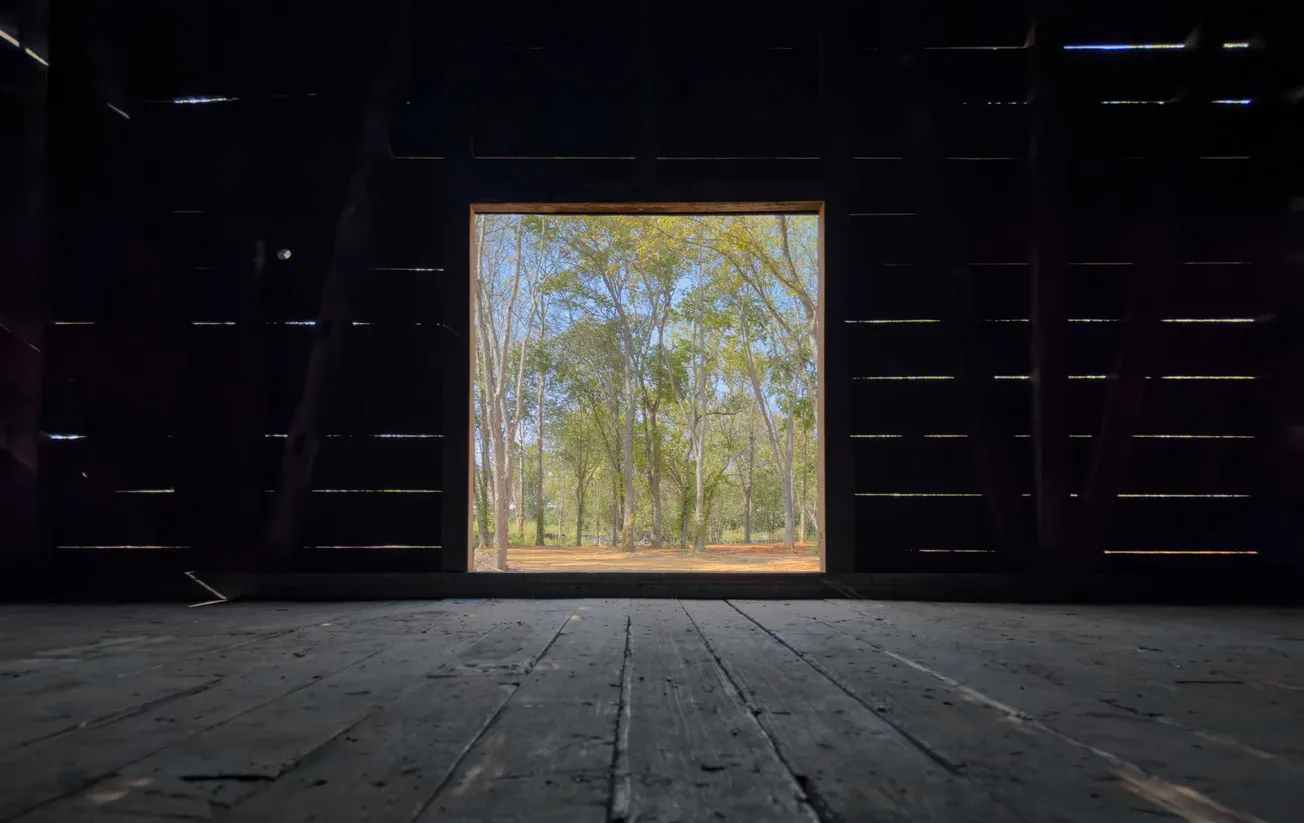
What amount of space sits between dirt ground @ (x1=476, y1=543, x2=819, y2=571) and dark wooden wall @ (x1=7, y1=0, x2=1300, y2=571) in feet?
24.9

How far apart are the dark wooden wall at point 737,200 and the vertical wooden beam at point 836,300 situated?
0.02 metres

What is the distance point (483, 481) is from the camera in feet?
47.3

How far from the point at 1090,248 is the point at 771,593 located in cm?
194

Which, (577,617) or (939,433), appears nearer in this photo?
(577,617)

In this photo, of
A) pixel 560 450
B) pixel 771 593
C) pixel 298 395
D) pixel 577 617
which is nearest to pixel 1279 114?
pixel 771 593

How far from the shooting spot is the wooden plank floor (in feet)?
2.97

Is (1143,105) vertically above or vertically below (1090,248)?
above

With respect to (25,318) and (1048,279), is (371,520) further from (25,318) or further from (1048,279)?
(1048,279)

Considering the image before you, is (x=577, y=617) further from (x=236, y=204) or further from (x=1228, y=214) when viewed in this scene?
(x=1228, y=214)

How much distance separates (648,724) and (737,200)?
270cm

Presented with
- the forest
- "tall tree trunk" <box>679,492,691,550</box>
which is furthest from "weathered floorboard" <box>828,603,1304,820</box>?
"tall tree trunk" <box>679,492,691,550</box>

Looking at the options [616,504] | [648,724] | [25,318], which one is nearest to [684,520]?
[616,504]

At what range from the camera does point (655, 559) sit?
13750mm

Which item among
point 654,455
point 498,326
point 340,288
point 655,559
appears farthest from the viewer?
point 654,455
